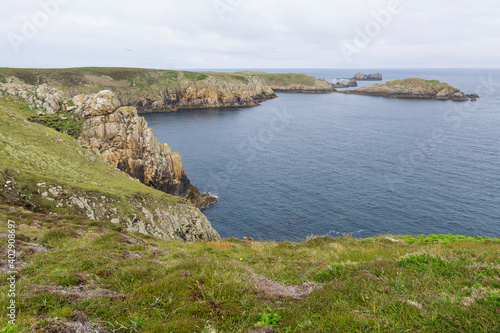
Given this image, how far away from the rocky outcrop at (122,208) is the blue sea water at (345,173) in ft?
38.5

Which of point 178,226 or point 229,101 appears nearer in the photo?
point 178,226

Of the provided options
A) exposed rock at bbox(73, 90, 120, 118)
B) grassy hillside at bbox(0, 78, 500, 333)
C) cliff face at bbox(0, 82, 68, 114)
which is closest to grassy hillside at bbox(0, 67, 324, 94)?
cliff face at bbox(0, 82, 68, 114)

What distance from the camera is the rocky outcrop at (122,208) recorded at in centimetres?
2222

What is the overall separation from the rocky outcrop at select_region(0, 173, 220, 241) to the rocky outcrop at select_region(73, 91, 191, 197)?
20.5 m

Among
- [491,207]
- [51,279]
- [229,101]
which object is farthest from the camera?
[229,101]

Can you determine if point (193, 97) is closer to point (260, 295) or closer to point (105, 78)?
point (105, 78)

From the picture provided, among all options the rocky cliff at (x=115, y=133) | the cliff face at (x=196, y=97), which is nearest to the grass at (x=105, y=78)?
the cliff face at (x=196, y=97)

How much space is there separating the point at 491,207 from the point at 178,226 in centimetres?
5424

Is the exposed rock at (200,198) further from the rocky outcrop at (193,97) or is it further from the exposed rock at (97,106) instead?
the rocky outcrop at (193,97)

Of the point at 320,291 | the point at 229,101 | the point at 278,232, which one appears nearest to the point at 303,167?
the point at 278,232

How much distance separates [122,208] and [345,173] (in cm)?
5194

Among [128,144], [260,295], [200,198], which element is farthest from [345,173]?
[260,295]

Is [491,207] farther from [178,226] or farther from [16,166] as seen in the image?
[16,166]

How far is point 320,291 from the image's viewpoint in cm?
878
